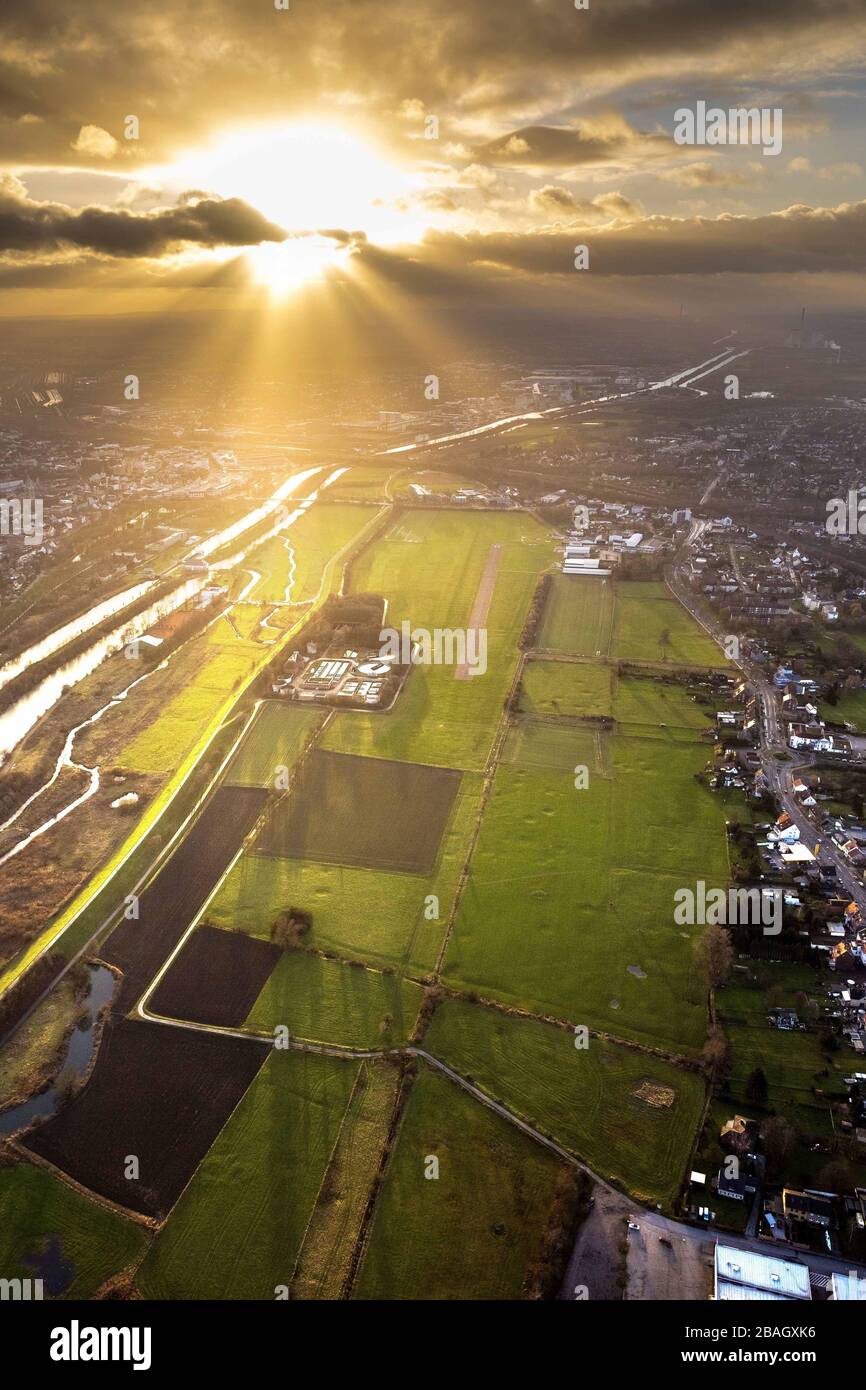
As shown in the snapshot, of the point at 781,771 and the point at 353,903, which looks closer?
the point at 353,903

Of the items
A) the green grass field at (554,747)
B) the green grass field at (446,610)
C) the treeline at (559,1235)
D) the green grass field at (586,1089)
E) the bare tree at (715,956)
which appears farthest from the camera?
the green grass field at (446,610)

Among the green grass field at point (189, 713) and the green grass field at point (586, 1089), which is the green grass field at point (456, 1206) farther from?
the green grass field at point (189, 713)

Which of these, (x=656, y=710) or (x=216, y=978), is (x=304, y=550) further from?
(x=216, y=978)

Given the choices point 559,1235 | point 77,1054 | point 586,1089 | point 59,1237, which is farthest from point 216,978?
point 559,1235

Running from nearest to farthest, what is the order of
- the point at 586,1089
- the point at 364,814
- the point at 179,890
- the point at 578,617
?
the point at 586,1089, the point at 179,890, the point at 364,814, the point at 578,617

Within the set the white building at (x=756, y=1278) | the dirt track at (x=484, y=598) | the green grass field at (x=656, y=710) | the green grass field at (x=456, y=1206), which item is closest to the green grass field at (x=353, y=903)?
the green grass field at (x=456, y=1206)

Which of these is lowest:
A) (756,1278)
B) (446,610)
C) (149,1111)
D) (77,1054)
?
(756,1278)
